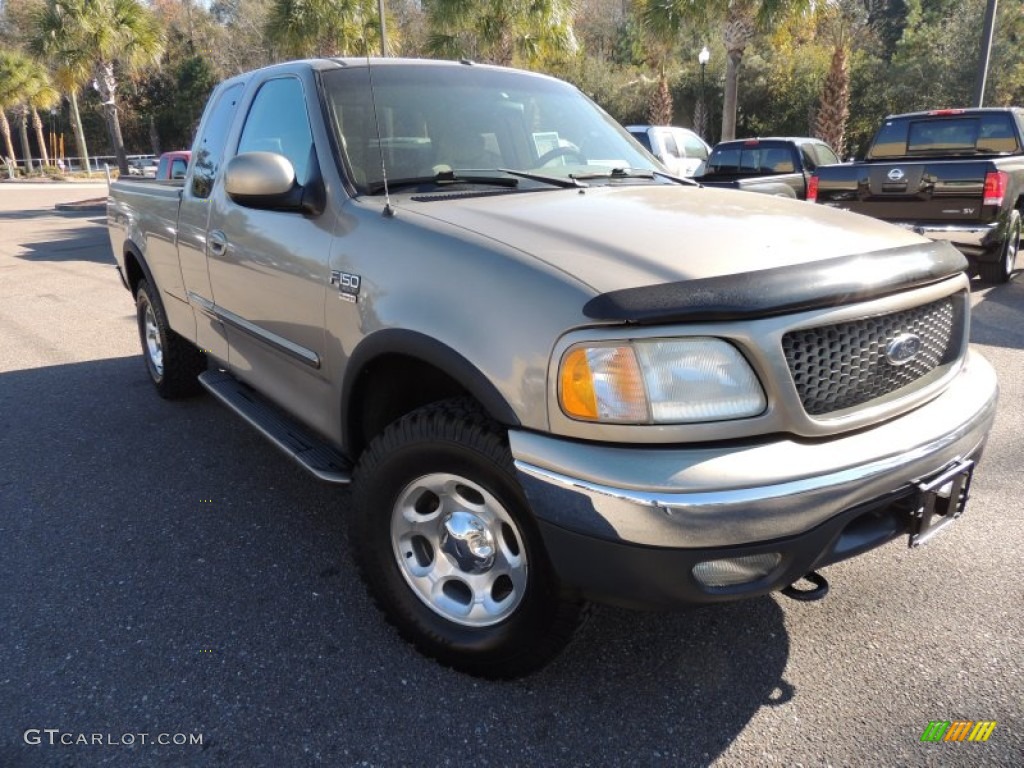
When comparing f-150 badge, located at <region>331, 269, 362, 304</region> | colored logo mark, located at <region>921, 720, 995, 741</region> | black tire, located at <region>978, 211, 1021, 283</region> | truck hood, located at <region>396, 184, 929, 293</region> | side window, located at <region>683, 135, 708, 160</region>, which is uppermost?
side window, located at <region>683, 135, 708, 160</region>

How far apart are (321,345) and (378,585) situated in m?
0.88

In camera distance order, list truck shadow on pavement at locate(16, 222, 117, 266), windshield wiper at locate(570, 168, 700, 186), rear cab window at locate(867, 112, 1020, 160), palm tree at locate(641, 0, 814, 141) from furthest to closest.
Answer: palm tree at locate(641, 0, 814, 141)
truck shadow on pavement at locate(16, 222, 117, 266)
rear cab window at locate(867, 112, 1020, 160)
windshield wiper at locate(570, 168, 700, 186)

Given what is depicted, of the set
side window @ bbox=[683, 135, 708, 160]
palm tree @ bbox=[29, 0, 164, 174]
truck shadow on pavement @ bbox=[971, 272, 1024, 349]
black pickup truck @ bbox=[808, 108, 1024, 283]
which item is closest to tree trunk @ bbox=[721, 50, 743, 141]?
side window @ bbox=[683, 135, 708, 160]

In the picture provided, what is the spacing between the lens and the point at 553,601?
212 centimetres

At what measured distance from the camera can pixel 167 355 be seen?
15.9 feet

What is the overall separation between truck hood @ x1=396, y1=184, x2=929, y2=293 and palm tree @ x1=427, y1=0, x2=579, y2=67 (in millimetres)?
16739

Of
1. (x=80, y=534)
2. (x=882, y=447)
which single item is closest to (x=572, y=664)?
(x=882, y=447)

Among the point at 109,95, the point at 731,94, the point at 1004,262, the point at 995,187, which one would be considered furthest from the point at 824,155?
the point at 109,95

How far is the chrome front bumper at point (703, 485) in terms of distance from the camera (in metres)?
1.79

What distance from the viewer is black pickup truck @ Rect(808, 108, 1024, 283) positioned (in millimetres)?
7574

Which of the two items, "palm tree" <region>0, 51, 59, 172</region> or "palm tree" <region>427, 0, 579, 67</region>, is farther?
"palm tree" <region>0, 51, 59, 172</region>

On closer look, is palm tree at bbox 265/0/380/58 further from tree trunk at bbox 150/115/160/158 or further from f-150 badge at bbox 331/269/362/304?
tree trunk at bbox 150/115/160/158

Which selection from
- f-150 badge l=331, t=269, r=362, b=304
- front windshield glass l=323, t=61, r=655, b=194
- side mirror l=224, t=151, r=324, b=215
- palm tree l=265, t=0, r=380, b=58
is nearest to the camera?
f-150 badge l=331, t=269, r=362, b=304

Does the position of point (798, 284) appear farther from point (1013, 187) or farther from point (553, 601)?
point (1013, 187)
